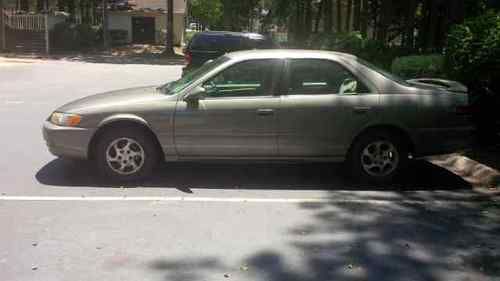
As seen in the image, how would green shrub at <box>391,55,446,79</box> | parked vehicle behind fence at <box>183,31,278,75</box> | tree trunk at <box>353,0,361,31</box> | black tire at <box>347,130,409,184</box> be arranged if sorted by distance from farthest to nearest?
tree trunk at <box>353,0,361,31</box>, parked vehicle behind fence at <box>183,31,278,75</box>, green shrub at <box>391,55,446,79</box>, black tire at <box>347,130,409,184</box>

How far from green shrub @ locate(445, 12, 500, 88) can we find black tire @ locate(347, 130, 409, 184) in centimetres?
202

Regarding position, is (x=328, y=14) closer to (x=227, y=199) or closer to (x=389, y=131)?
→ (x=389, y=131)

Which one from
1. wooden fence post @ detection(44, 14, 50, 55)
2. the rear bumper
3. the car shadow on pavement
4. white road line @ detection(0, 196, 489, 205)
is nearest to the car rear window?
the car shadow on pavement

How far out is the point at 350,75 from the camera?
23.8ft

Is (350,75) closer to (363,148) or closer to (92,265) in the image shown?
(363,148)

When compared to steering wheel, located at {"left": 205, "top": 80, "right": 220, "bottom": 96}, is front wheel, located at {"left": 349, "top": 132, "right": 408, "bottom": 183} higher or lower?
lower

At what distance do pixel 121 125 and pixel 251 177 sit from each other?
1.65m

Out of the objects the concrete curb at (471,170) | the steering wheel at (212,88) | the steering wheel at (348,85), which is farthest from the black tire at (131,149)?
the concrete curb at (471,170)

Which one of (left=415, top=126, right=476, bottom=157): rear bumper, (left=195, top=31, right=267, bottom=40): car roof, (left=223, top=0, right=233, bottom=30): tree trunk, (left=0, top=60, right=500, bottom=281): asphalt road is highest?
(left=223, top=0, right=233, bottom=30): tree trunk

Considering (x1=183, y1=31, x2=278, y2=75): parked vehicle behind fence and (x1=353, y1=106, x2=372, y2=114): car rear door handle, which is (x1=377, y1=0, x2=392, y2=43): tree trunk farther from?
(x1=353, y1=106, x2=372, y2=114): car rear door handle

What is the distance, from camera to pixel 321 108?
23.2 ft

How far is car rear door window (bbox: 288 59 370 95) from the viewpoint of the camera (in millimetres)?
7184

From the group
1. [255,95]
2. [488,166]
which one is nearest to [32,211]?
[255,95]

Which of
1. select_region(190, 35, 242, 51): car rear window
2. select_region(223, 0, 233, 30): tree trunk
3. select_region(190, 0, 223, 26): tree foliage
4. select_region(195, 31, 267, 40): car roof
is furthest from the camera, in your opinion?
select_region(190, 0, 223, 26): tree foliage
